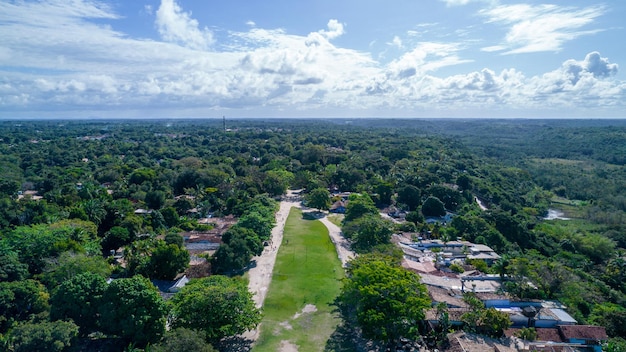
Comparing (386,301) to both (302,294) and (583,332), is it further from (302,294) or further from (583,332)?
(583,332)

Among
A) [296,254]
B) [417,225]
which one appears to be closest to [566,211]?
[417,225]

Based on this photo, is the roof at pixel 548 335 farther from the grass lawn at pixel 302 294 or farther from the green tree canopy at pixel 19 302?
the green tree canopy at pixel 19 302

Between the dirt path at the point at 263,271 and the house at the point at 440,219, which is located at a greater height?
the dirt path at the point at 263,271

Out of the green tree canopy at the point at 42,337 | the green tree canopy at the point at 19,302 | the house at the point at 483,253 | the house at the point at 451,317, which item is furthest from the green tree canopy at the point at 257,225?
the house at the point at 483,253

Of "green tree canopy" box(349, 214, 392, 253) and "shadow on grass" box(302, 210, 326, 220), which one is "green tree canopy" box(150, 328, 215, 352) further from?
"shadow on grass" box(302, 210, 326, 220)

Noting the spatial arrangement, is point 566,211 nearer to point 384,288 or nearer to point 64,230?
point 384,288

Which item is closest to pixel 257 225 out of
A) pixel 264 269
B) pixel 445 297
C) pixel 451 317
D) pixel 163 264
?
pixel 264 269

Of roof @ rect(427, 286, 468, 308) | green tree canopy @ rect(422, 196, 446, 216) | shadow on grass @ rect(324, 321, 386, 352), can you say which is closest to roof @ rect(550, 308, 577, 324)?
roof @ rect(427, 286, 468, 308)
